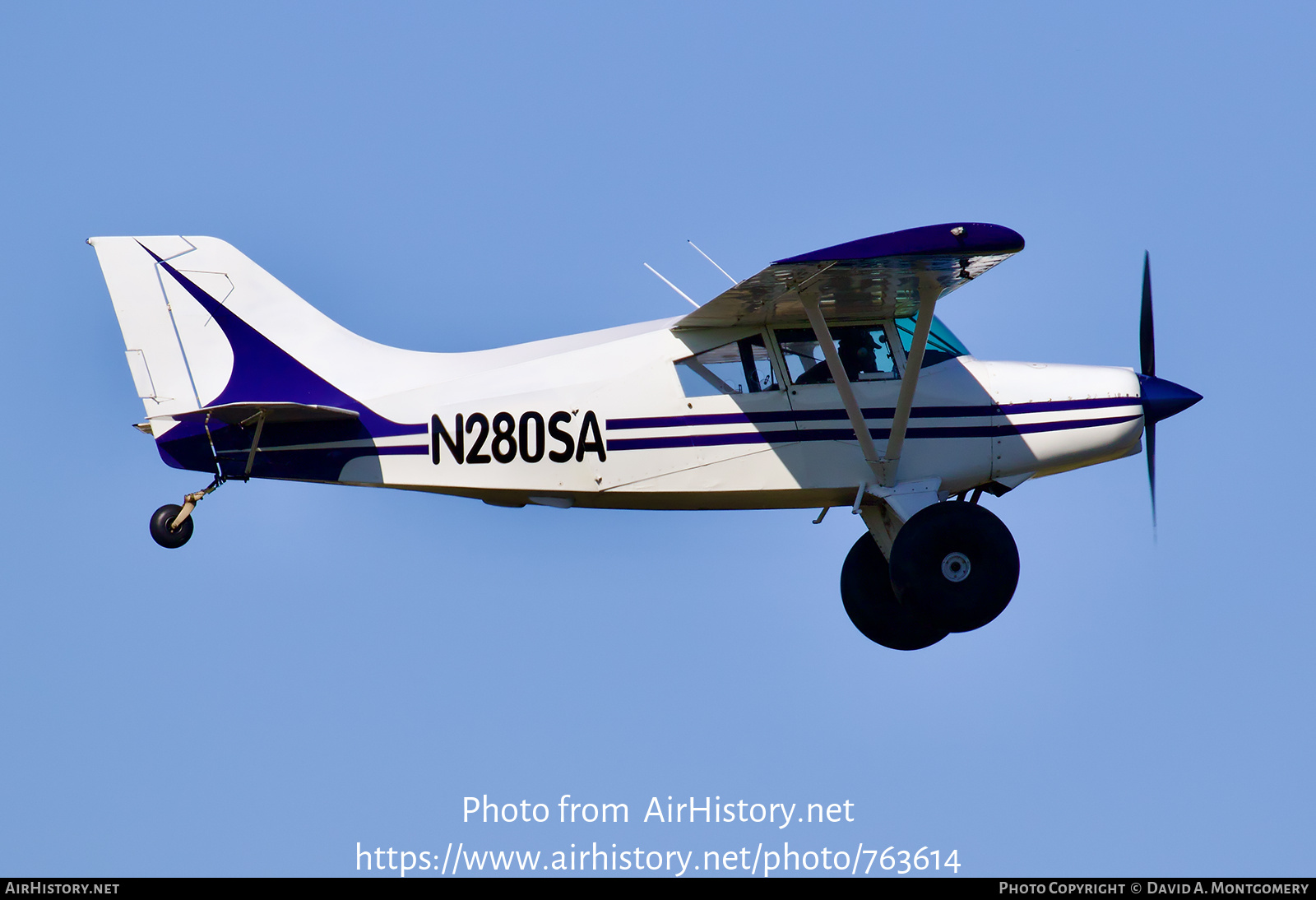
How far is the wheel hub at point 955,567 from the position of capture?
11688 millimetres

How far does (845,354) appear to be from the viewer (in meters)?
12.4

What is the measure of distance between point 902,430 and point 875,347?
81 cm

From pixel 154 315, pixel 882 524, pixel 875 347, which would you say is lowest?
pixel 882 524

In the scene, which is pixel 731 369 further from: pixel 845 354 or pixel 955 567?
pixel 955 567

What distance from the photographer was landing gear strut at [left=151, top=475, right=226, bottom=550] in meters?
12.0

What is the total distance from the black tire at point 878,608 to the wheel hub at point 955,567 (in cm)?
160

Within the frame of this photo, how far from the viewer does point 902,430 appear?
39.5 feet

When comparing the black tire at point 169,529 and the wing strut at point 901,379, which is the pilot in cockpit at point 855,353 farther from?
the black tire at point 169,529

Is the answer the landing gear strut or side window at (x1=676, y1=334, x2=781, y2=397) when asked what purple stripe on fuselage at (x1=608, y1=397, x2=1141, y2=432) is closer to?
side window at (x1=676, y1=334, x2=781, y2=397)

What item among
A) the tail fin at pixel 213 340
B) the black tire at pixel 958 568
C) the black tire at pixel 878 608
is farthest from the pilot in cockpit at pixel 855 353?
the tail fin at pixel 213 340

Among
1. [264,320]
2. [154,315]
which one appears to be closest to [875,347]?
[264,320]

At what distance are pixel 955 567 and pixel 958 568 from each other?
3cm

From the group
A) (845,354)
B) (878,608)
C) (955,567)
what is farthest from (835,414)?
(878,608)

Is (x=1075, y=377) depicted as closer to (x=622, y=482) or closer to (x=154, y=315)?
(x=622, y=482)
